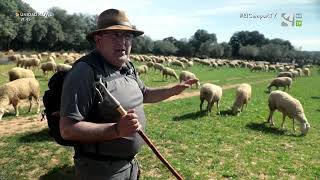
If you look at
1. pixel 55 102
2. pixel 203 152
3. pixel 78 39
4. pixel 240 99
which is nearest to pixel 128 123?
pixel 55 102

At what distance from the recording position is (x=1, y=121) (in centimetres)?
1532

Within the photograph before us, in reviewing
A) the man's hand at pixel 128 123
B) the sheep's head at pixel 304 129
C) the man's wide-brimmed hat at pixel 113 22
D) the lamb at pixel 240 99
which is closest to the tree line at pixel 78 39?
the lamb at pixel 240 99

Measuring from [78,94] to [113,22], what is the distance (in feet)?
2.87

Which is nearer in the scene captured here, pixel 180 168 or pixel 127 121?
pixel 127 121

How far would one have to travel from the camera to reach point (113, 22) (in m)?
3.82

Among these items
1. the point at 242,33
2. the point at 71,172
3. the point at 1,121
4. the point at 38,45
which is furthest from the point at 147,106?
the point at 242,33

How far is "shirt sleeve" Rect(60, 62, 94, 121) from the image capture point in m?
3.38

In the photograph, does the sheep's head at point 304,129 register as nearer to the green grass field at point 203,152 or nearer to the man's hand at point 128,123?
the green grass field at point 203,152

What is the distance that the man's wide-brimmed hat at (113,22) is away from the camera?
376 cm

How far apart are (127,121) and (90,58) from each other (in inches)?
38.1

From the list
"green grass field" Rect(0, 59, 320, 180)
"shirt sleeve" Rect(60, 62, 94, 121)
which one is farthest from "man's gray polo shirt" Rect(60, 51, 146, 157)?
"green grass field" Rect(0, 59, 320, 180)

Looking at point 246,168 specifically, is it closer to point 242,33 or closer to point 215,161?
point 215,161

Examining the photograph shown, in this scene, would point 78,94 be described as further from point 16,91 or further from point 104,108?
point 16,91

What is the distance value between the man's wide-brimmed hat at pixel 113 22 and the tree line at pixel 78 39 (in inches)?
1643
